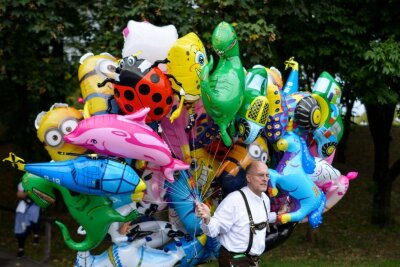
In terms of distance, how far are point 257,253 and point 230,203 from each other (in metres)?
0.49

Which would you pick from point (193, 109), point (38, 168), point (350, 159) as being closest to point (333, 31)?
point (193, 109)

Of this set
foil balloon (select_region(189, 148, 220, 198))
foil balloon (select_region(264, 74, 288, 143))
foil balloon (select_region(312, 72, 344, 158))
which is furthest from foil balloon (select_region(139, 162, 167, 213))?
foil balloon (select_region(312, 72, 344, 158))

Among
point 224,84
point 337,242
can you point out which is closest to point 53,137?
point 224,84

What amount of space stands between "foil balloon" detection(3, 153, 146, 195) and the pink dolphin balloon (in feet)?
0.39

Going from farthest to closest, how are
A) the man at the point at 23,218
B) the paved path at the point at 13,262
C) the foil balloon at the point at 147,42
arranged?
the man at the point at 23,218 < the paved path at the point at 13,262 < the foil balloon at the point at 147,42

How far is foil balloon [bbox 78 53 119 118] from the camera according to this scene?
547 cm

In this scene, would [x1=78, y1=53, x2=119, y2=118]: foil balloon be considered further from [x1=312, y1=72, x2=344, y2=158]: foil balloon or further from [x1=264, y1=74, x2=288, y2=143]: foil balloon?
[x1=312, y1=72, x2=344, y2=158]: foil balloon

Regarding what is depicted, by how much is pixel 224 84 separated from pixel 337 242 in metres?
8.37

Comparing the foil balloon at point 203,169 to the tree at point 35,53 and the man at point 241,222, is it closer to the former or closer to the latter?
the man at point 241,222

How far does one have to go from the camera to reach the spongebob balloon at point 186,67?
5328 millimetres

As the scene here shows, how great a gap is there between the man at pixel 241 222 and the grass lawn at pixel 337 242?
4177 mm

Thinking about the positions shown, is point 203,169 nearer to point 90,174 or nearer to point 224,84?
point 224,84

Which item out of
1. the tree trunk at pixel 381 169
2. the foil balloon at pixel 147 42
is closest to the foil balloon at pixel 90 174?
the foil balloon at pixel 147 42

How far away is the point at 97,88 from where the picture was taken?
216 inches
